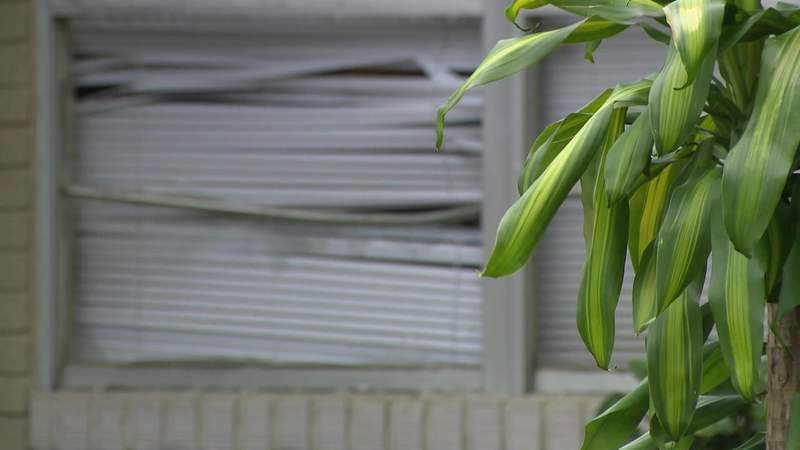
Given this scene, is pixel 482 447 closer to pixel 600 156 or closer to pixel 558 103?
pixel 558 103

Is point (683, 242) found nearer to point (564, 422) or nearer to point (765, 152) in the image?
point (765, 152)

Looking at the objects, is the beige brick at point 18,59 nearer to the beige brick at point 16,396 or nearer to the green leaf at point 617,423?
the beige brick at point 16,396

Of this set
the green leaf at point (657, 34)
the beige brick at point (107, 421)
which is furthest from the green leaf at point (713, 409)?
the beige brick at point (107, 421)

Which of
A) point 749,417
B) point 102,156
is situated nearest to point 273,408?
point 102,156

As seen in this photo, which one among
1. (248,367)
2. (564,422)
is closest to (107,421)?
(248,367)

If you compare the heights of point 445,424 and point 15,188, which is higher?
point 15,188

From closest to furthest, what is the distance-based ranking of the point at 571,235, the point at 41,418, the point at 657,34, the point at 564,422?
the point at 657,34 → the point at 564,422 → the point at 571,235 → the point at 41,418
